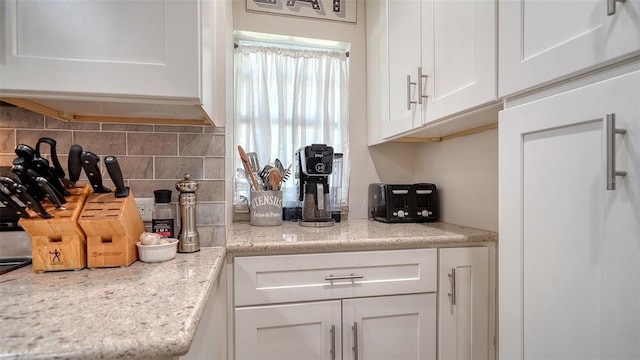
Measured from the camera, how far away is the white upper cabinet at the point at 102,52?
82 centimetres

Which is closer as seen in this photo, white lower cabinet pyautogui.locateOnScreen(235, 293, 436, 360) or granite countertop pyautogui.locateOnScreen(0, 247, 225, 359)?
granite countertop pyautogui.locateOnScreen(0, 247, 225, 359)

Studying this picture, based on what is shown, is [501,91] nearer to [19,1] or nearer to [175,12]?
[175,12]

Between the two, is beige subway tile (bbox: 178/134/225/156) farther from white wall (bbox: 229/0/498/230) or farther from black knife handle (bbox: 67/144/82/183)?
white wall (bbox: 229/0/498/230)

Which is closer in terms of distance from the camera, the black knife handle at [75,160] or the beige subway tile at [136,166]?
the black knife handle at [75,160]

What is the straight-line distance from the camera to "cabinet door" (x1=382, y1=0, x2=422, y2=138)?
56.4 inches

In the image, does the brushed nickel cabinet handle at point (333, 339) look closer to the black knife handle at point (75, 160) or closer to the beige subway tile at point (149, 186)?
the beige subway tile at point (149, 186)

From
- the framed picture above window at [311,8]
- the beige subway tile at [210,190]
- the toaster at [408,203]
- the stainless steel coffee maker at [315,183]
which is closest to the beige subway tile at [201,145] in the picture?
the beige subway tile at [210,190]

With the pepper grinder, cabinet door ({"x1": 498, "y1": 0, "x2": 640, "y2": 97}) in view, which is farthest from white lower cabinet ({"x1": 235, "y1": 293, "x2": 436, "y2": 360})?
cabinet door ({"x1": 498, "y1": 0, "x2": 640, "y2": 97})

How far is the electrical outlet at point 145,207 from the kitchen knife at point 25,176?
276 millimetres

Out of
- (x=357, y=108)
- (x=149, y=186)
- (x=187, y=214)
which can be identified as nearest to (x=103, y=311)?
(x=187, y=214)

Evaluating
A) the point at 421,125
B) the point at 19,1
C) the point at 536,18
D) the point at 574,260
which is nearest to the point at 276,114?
the point at 421,125

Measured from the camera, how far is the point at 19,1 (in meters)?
0.81

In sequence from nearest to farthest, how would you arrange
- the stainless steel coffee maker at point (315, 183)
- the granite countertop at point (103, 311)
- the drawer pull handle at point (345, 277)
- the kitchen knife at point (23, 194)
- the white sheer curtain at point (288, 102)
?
the granite countertop at point (103, 311) < the kitchen knife at point (23, 194) < the drawer pull handle at point (345, 277) < the stainless steel coffee maker at point (315, 183) < the white sheer curtain at point (288, 102)

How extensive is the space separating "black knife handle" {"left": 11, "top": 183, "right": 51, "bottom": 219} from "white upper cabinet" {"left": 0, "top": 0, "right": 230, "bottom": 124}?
0.25m
